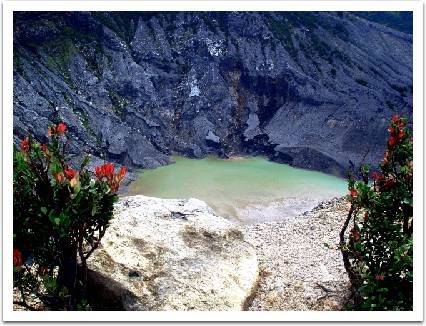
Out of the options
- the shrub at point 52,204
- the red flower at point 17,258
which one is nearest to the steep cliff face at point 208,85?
the shrub at point 52,204

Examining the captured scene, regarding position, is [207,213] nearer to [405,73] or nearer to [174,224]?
[174,224]

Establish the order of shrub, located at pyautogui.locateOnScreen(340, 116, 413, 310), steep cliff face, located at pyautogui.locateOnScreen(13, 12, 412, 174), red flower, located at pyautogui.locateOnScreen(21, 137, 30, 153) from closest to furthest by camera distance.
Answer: red flower, located at pyautogui.locateOnScreen(21, 137, 30, 153) < shrub, located at pyautogui.locateOnScreen(340, 116, 413, 310) < steep cliff face, located at pyautogui.locateOnScreen(13, 12, 412, 174)

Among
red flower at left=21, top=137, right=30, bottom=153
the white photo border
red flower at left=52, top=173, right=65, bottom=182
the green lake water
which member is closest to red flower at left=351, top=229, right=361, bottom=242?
the white photo border

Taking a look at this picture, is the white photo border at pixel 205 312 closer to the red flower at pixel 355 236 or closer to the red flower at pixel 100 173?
the red flower at pixel 355 236

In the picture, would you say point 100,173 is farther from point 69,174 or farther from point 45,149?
point 45,149

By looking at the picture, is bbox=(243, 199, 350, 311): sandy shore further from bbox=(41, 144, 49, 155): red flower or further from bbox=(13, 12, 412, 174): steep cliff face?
bbox=(13, 12, 412, 174): steep cliff face

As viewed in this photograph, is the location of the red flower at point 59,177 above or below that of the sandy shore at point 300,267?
above
